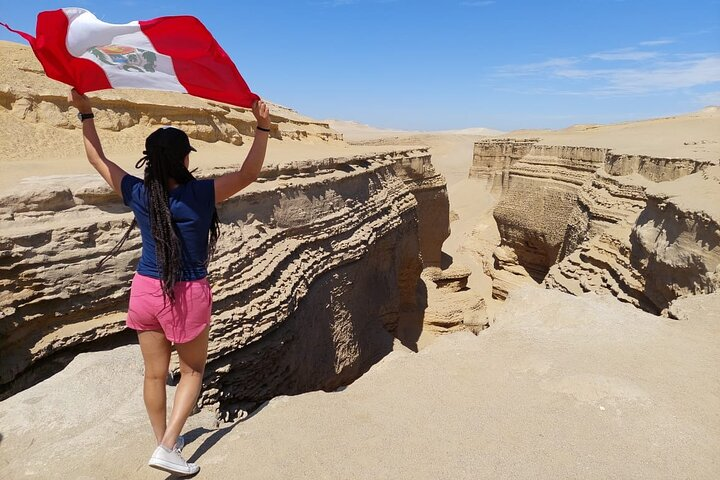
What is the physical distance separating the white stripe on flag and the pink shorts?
130 cm

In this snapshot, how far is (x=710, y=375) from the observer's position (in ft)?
12.2

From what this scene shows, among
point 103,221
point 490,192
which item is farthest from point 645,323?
point 490,192

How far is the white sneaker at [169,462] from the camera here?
247 centimetres

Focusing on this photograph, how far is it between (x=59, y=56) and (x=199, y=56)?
83cm

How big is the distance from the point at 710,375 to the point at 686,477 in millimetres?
1349

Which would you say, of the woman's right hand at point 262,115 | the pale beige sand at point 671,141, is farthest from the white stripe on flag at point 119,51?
the pale beige sand at point 671,141

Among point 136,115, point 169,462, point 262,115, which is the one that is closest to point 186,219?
→ point 262,115

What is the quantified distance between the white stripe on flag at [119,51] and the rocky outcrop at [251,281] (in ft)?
7.43

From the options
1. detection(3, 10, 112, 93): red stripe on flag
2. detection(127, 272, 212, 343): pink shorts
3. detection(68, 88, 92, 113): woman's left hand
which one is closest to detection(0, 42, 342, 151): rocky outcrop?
detection(3, 10, 112, 93): red stripe on flag

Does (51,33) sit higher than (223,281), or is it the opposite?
(51,33)

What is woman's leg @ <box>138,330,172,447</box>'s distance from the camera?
8.37ft

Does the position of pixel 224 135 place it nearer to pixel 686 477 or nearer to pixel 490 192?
pixel 686 477

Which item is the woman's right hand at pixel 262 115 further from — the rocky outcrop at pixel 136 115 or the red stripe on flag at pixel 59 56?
the rocky outcrop at pixel 136 115

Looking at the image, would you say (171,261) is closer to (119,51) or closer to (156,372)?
(156,372)
